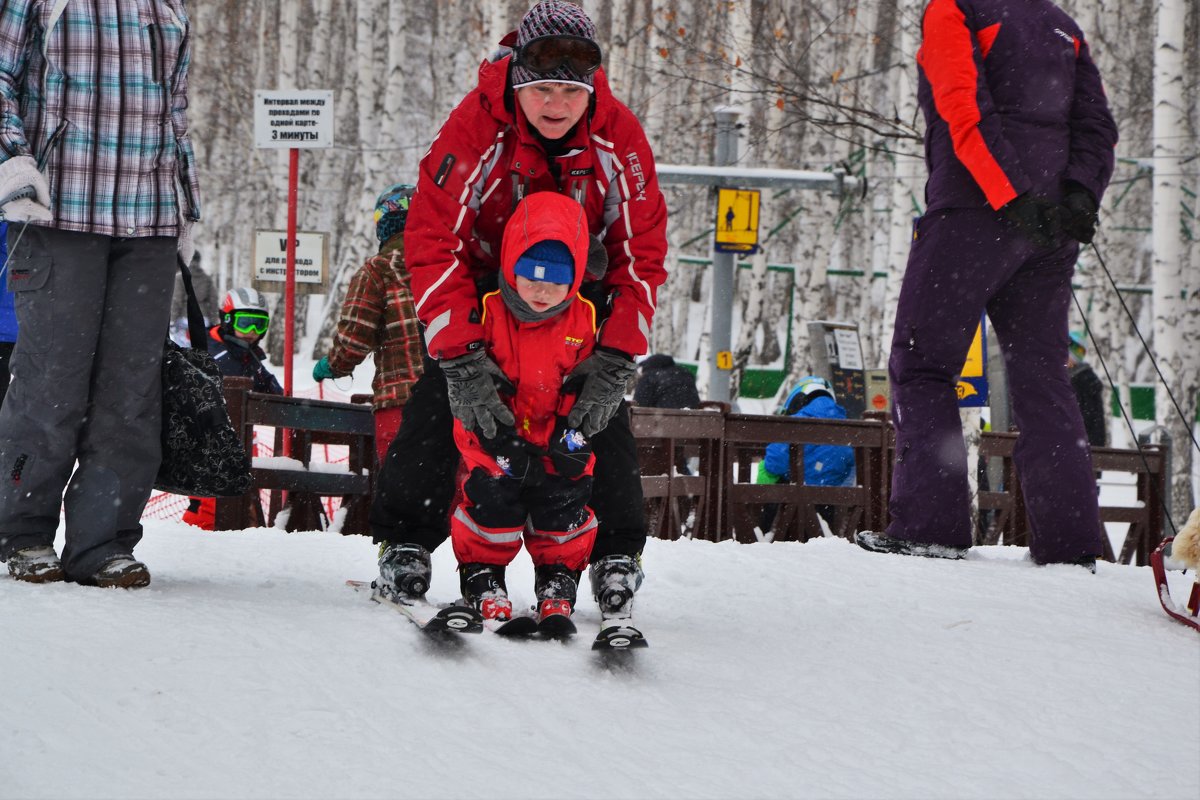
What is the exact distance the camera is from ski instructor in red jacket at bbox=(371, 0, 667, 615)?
327 cm

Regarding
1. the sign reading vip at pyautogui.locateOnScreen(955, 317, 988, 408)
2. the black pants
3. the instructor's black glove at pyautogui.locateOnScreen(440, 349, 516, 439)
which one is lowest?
the black pants

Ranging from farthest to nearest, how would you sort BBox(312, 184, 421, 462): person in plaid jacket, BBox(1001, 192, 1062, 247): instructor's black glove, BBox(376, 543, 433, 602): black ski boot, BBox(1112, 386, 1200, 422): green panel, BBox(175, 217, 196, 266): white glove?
BBox(1112, 386, 1200, 422): green panel, BBox(312, 184, 421, 462): person in plaid jacket, BBox(1001, 192, 1062, 247): instructor's black glove, BBox(175, 217, 196, 266): white glove, BBox(376, 543, 433, 602): black ski boot

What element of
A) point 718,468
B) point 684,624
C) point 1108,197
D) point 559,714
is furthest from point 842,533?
point 1108,197

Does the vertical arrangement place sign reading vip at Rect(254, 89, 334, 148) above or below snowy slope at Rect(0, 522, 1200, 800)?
above

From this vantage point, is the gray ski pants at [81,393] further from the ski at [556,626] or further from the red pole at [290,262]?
the red pole at [290,262]

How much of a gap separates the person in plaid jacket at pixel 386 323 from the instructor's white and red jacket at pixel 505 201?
2.07 metres

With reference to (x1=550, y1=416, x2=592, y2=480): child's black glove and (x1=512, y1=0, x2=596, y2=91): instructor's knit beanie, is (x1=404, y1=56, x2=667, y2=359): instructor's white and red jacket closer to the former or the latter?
(x1=512, y1=0, x2=596, y2=91): instructor's knit beanie

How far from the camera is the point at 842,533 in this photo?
319 inches

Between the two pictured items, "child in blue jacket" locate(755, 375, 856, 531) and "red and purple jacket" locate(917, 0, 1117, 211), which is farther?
"child in blue jacket" locate(755, 375, 856, 531)

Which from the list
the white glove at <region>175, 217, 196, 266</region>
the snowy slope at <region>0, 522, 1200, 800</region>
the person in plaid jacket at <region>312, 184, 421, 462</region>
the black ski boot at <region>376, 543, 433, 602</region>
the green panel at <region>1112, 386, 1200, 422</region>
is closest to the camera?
the snowy slope at <region>0, 522, 1200, 800</region>

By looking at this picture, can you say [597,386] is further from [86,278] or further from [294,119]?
[294,119]

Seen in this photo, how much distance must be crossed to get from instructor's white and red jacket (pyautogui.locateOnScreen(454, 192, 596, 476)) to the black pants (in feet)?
0.94

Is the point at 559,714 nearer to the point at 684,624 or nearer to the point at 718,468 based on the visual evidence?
the point at 684,624

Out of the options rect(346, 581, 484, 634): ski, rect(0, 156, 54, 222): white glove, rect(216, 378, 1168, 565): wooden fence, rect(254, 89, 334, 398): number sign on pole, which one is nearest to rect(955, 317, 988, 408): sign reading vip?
rect(216, 378, 1168, 565): wooden fence
